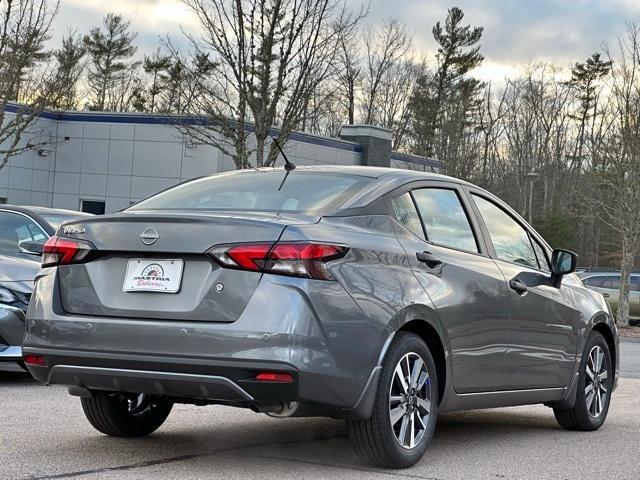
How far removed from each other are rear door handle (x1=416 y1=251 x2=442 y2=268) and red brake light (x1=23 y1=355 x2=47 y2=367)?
1.98 meters

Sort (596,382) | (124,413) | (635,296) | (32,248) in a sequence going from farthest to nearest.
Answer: (635,296) → (32,248) → (596,382) → (124,413)

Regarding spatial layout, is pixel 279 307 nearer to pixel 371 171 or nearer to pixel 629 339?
pixel 371 171

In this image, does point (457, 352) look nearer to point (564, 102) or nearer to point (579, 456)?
point (579, 456)

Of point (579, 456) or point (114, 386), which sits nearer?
point (114, 386)

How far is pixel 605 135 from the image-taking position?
90.8 feet

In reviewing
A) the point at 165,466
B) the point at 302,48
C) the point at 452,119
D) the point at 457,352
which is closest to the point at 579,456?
the point at 457,352

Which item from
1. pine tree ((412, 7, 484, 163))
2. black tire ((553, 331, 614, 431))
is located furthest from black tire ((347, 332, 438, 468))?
pine tree ((412, 7, 484, 163))

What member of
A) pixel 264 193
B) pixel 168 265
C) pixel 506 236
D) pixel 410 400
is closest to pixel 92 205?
pixel 506 236

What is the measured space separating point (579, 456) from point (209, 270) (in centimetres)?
271

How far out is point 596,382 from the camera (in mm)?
7395

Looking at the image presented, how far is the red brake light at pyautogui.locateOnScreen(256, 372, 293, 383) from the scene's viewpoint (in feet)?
15.0

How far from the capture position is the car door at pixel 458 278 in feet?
18.1

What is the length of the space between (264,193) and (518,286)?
1785 millimetres

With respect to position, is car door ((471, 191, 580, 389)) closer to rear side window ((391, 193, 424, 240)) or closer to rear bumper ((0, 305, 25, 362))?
rear side window ((391, 193, 424, 240))
